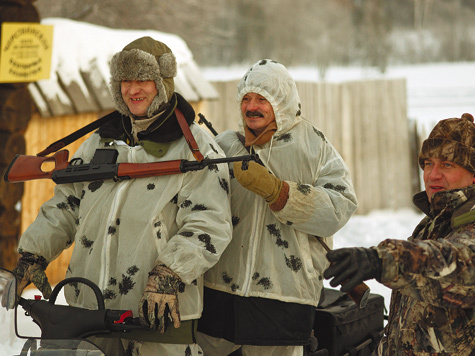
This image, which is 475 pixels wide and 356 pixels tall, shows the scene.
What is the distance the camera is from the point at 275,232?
2.77 meters

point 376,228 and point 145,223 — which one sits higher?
point 145,223

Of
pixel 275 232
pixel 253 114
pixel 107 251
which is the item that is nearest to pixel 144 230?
pixel 107 251

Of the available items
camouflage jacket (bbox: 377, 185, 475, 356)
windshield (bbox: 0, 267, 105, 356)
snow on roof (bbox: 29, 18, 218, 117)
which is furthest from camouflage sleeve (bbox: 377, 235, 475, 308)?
snow on roof (bbox: 29, 18, 218, 117)

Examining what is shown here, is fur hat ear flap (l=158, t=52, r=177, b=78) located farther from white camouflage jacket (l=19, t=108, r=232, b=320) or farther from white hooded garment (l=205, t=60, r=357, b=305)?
white hooded garment (l=205, t=60, r=357, b=305)

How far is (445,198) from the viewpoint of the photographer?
2027 mm

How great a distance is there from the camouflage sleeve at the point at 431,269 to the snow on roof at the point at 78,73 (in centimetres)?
433

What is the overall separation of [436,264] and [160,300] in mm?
1005

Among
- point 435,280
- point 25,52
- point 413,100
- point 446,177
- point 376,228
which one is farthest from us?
point 413,100

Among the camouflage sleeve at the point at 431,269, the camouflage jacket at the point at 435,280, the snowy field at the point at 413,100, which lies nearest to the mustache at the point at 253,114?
the camouflage jacket at the point at 435,280

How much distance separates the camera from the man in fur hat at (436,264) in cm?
167

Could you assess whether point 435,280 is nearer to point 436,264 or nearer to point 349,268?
point 436,264

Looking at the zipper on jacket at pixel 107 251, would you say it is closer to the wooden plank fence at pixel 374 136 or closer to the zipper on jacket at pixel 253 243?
the zipper on jacket at pixel 253 243

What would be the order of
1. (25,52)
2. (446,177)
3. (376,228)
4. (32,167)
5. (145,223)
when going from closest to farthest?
(446,177) → (145,223) → (32,167) → (25,52) → (376,228)

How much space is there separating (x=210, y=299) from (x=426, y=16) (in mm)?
10691
